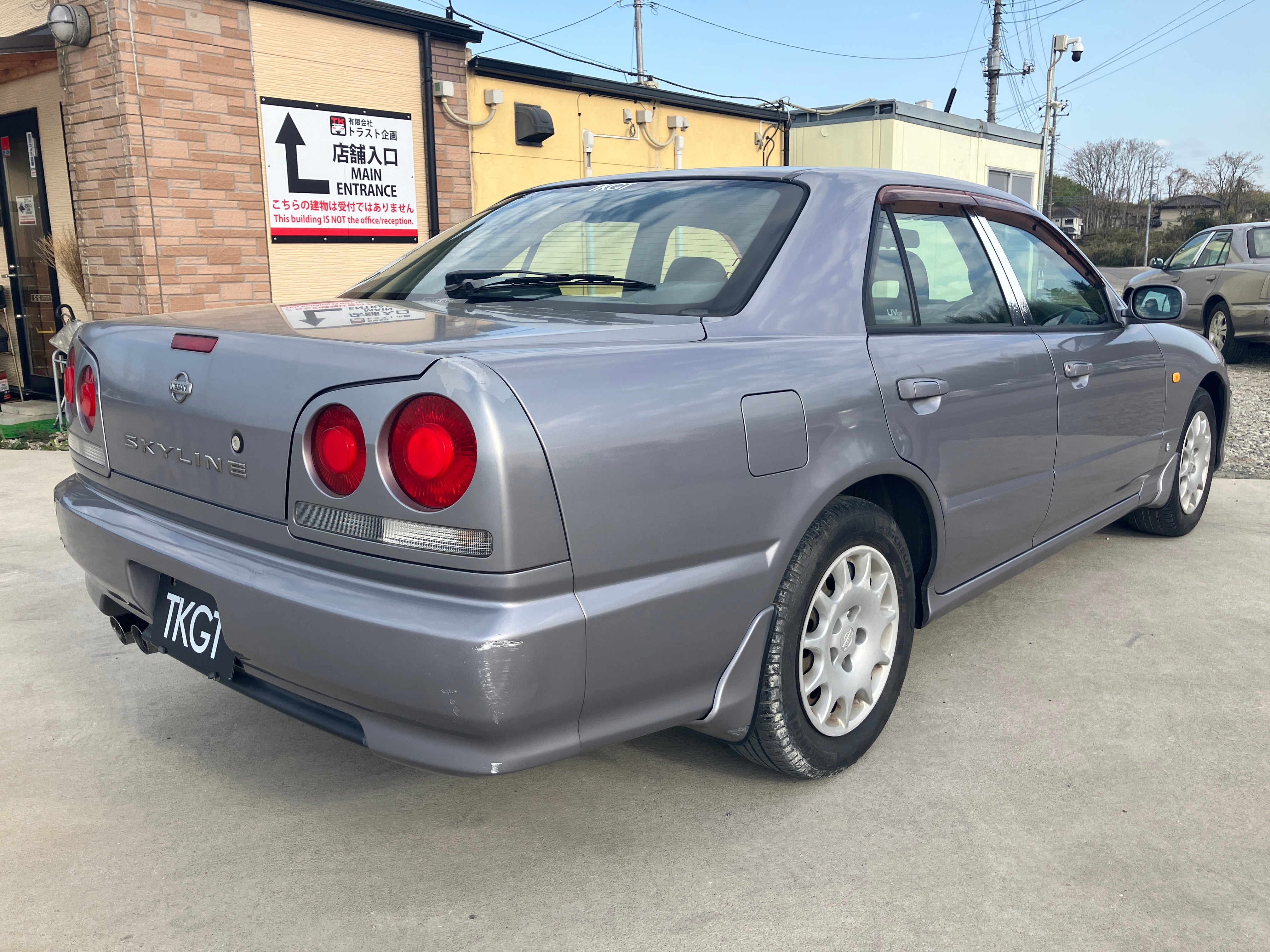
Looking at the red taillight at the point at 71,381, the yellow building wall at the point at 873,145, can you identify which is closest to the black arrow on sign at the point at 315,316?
the red taillight at the point at 71,381

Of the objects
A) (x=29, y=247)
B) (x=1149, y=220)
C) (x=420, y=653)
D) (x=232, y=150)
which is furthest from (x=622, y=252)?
(x=1149, y=220)

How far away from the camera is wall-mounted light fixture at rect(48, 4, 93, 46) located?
23.7ft

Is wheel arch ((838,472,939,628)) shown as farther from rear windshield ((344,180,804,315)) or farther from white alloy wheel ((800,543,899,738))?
rear windshield ((344,180,804,315))

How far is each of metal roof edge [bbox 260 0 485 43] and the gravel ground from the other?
7356 mm

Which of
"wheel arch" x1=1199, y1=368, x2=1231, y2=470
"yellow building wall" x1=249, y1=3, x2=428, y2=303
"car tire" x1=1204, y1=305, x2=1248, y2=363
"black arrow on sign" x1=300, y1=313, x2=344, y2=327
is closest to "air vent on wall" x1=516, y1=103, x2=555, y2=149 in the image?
"yellow building wall" x1=249, y1=3, x2=428, y2=303

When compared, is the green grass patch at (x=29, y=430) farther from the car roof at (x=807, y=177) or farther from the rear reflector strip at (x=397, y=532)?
the rear reflector strip at (x=397, y=532)

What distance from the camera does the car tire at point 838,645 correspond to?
2309 mm

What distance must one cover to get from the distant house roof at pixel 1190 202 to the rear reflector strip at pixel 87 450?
6861cm

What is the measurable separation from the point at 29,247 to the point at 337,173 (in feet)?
9.34

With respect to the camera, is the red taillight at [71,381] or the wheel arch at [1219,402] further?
the wheel arch at [1219,402]

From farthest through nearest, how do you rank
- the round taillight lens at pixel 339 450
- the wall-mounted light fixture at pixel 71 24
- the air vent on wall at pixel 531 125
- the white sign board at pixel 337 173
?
the air vent on wall at pixel 531 125
the white sign board at pixel 337 173
the wall-mounted light fixture at pixel 71 24
the round taillight lens at pixel 339 450

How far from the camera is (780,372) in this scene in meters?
2.24

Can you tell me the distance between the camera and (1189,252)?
489 inches

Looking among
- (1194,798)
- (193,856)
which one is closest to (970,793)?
(1194,798)
